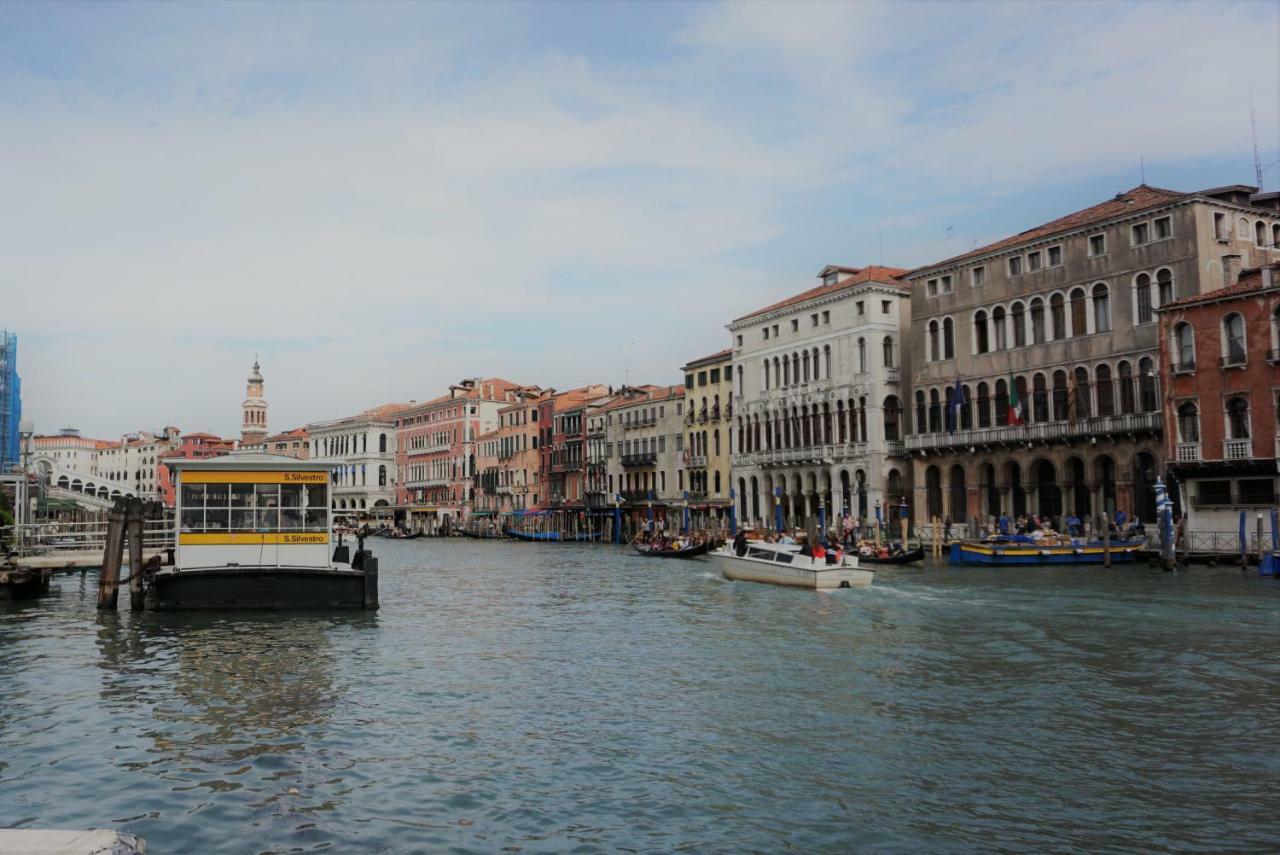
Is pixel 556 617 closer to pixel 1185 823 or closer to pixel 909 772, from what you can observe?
pixel 909 772

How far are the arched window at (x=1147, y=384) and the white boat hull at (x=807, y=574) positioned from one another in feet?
48.3

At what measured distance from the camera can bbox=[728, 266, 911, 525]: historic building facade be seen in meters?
45.9

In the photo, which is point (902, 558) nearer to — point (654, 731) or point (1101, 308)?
point (1101, 308)

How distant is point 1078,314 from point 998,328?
3.62 metres

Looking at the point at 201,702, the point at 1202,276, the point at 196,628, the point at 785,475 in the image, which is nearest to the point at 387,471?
the point at 785,475

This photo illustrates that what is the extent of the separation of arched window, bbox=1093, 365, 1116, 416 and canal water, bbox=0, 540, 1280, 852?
61.9 ft

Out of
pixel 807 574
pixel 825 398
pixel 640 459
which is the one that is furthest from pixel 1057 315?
pixel 640 459

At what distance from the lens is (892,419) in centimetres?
4616

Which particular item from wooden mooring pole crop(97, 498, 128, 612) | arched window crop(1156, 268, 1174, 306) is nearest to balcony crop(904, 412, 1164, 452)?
arched window crop(1156, 268, 1174, 306)

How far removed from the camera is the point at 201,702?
36.2 feet

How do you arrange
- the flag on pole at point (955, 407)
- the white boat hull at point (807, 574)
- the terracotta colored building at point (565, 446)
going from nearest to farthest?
1. the white boat hull at point (807, 574)
2. the flag on pole at point (955, 407)
3. the terracotta colored building at point (565, 446)

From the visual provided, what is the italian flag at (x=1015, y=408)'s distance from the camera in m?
38.1

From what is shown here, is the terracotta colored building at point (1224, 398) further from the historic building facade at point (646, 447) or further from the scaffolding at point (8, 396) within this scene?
the scaffolding at point (8, 396)

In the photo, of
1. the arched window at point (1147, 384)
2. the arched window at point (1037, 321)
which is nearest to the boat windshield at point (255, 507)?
the arched window at point (1147, 384)
